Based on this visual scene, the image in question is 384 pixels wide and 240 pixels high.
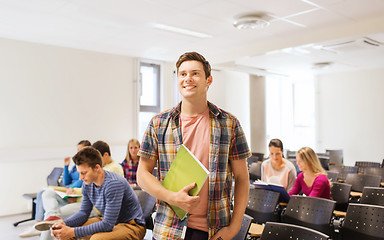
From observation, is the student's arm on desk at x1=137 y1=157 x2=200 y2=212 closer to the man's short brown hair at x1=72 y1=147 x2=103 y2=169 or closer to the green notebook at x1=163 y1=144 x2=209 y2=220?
the green notebook at x1=163 y1=144 x2=209 y2=220

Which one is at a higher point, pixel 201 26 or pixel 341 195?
pixel 201 26

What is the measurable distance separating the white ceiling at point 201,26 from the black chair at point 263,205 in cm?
234

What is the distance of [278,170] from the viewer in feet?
14.5

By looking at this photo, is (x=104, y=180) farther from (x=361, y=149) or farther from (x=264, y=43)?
(x=361, y=149)

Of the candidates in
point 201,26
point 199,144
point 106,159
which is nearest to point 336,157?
point 201,26

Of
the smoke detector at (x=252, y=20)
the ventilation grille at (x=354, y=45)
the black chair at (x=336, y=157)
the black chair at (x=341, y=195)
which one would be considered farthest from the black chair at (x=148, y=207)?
the black chair at (x=336, y=157)

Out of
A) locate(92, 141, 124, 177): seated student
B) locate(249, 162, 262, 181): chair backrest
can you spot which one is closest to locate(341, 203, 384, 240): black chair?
locate(92, 141, 124, 177): seated student

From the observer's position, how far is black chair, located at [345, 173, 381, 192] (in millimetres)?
4535

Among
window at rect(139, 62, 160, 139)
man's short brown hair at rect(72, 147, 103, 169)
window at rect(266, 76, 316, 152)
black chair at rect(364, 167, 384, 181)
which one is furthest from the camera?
window at rect(266, 76, 316, 152)

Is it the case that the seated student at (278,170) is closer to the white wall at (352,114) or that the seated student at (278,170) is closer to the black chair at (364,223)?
the black chair at (364,223)

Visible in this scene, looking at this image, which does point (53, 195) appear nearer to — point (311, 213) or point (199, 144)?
point (311, 213)

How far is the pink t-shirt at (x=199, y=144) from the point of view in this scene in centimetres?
140

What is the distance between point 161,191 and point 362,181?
4.26 m

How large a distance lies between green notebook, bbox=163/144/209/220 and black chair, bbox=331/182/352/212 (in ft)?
10.7
